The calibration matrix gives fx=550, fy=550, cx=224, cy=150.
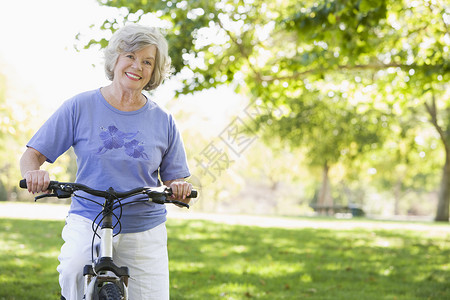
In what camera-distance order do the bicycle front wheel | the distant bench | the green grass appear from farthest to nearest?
1. the distant bench
2. the green grass
3. the bicycle front wheel

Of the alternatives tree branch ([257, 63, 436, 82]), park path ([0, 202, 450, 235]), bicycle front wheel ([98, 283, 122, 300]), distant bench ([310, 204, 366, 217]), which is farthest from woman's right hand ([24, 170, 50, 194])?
distant bench ([310, 204, 366, 217])

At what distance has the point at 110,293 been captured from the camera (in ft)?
8.35

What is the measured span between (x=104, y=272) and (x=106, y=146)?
2.32 ft

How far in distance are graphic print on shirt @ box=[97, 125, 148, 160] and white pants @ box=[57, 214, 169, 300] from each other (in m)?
0.42

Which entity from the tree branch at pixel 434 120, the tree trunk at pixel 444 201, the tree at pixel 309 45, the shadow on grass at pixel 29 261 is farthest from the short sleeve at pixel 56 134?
the tree trunk at pixel 444 201

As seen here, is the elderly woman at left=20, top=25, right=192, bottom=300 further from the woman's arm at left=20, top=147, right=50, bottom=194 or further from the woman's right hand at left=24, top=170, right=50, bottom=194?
the woman's right hand at left=24, top=170, right=50, bottom=194

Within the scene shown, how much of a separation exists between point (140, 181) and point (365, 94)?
1447 cm

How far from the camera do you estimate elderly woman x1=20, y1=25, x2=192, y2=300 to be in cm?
299

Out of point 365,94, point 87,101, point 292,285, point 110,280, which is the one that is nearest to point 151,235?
point 110,280

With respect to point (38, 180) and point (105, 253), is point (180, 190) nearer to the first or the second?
point (105, 253)

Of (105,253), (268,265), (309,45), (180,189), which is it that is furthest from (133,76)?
(309,45)

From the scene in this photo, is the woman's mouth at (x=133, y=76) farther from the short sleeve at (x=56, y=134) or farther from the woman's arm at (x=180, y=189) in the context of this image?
the woman's arm at (x=180, y=189)

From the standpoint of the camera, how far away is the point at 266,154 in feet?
169

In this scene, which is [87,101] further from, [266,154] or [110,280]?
[266,154]
